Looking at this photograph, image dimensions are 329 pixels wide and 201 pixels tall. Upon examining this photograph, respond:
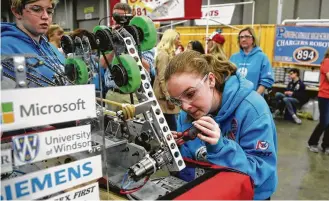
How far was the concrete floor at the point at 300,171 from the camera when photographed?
2.57 m

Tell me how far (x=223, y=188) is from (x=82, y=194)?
15.0 inches

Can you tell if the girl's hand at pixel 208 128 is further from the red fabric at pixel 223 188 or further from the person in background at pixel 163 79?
the person in background at pixel 163 79

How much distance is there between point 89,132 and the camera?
2.21 feet

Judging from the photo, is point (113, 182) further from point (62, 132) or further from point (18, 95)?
point (18, 95)

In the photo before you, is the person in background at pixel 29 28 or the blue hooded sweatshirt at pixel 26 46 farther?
the person in background at pixel 29 28

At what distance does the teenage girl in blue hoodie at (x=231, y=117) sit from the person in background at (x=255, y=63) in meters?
1.91

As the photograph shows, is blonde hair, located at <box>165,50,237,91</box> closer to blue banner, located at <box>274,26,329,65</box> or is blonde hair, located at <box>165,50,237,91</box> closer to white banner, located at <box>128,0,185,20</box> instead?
white banner, located at <box>128,0,185,20</box>

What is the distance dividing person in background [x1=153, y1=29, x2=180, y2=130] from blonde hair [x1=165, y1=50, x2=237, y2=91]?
143 centimetres

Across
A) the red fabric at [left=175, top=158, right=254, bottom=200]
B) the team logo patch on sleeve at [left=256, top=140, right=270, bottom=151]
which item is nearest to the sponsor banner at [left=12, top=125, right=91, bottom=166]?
the red fabric at [left=175, top=158, right=254, bottom=200]

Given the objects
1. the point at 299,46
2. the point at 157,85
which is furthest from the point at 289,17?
the point at 157,85

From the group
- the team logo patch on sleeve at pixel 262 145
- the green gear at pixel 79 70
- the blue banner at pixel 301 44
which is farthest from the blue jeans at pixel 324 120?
the green gear at pixel 79 70

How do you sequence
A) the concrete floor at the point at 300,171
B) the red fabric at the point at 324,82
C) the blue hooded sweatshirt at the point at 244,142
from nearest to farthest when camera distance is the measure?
the blue hooded sweatshirt at the point at 244,142 < the concrete floor at the point at 300,171 < the red fabric at the point at 324,82

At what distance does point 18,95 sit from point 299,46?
20.0 feet

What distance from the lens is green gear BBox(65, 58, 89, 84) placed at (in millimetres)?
762
